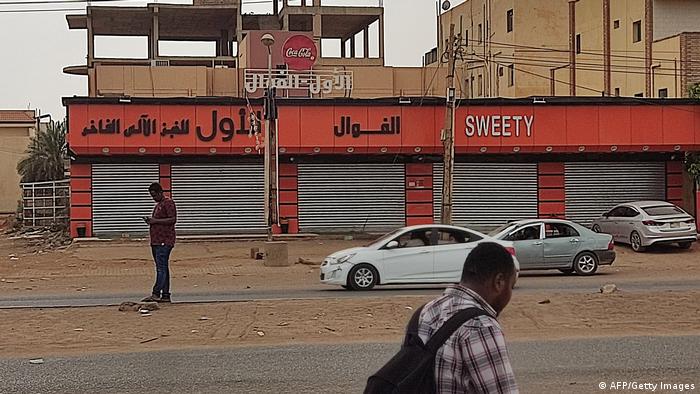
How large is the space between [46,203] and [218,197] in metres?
11.6

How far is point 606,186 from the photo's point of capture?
3641 cm

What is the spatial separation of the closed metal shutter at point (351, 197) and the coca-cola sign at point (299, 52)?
6010 millimetres

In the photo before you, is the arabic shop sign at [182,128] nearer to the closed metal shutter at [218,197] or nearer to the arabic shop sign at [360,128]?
the closed metal shutter at [218,197]

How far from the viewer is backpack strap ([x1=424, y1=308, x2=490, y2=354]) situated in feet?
13.3

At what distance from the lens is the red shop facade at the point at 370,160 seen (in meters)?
33.8

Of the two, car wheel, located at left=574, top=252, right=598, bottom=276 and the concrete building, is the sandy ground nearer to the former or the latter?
car wheel, located at left=574, top=252, right=598, bottom=276

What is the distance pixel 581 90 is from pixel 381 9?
13.3m

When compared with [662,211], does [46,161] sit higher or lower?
higher

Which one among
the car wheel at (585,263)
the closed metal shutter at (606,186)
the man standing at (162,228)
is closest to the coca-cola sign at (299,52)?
the closed metal shutter at (606,186)

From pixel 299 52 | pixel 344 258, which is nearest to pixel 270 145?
pixel 344 258

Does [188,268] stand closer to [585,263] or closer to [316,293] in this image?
[316,293]

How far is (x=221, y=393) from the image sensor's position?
9273 millimetres

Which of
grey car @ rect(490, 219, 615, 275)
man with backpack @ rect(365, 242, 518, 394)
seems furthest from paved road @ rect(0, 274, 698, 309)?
man with backpack @ rect(365, 242, 518, 394)

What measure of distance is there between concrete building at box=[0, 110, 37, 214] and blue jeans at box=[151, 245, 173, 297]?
58.0 meters
